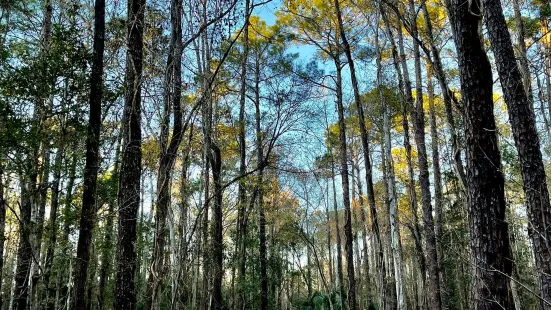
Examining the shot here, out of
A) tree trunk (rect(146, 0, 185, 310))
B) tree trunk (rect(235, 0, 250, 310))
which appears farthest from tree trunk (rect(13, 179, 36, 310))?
tree trunk (rect(235, 0, 250, 310))

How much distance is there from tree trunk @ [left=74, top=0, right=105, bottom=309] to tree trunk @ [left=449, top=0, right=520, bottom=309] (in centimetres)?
563

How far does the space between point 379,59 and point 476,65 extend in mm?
7472

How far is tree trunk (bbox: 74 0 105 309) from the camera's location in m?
6.43

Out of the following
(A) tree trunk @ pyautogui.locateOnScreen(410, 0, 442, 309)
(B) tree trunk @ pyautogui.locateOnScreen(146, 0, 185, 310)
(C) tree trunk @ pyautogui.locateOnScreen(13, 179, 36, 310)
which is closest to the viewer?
(B) tree trunk @ pyautogui.locateOnScreen(146, 0, 185, 310)

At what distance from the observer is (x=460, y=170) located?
343 cm

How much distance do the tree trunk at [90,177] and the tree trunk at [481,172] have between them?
5627mm

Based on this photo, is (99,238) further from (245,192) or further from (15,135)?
(15,135)

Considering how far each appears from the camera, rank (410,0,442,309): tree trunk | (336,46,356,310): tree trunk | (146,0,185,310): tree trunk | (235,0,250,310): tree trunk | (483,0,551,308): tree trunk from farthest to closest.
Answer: (235,0,250,310): tree trunk → (336,46,356,310): tree trunk → (410,0,442,309): tree trunk → (483,0,551,308): tree trunk → (146,0,185,310): tree trunk

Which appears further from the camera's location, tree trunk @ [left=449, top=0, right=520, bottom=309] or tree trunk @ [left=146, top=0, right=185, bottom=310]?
tree trunk @ [left=146, top=0, right=185, bottom=310]

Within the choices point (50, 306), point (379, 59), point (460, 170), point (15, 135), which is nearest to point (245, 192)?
point (379, 59)

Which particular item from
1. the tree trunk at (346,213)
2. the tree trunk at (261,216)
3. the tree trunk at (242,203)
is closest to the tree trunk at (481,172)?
the tree trunk at (346,213)

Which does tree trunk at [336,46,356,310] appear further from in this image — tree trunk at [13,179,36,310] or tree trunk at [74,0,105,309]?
tree trunk at [13,179,36,310]

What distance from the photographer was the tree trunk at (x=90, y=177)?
21.1 feet

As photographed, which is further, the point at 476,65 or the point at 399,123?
the point at 399,123
